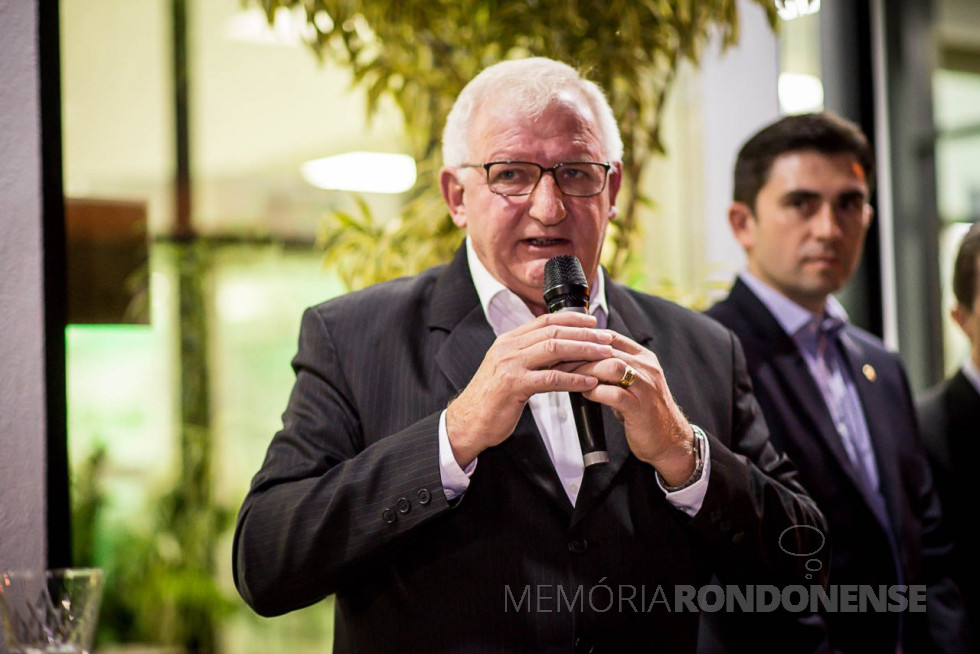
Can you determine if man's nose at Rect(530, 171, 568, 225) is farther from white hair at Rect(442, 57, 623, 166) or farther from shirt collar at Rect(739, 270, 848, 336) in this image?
shirt collar at Rect(739, 270, 848, 336)

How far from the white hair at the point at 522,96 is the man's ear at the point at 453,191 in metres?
0.02

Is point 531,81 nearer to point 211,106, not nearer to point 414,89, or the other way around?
point 414,89

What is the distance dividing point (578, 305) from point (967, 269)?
69.0 inches

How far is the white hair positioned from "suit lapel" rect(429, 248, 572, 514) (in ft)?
0.70

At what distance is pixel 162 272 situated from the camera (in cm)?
520

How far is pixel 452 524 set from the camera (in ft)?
5.41

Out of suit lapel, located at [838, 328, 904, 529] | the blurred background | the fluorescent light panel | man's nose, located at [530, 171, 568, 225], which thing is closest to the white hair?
man's nose, located at [530, 171, 568, 225]

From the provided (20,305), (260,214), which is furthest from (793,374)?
(260,214)

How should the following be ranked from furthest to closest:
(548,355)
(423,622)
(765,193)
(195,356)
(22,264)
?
(195,356), (765,193), (22,264), (423,622), (548,355)

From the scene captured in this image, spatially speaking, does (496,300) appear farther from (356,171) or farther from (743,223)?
(356,171)

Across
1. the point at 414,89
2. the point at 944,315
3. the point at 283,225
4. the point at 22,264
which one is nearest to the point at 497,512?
the point at 22,264

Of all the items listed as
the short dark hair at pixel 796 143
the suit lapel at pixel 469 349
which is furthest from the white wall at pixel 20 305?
the short dark hair at pixel 796 143

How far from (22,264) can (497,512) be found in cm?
99

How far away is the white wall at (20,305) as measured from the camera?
185 cm
